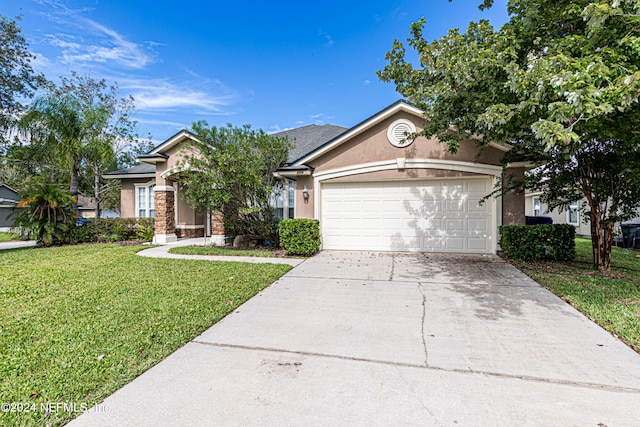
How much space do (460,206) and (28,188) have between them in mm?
16404

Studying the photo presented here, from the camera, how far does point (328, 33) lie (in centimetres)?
1303

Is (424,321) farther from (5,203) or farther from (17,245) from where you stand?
(5,203)

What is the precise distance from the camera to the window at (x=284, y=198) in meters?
11.3

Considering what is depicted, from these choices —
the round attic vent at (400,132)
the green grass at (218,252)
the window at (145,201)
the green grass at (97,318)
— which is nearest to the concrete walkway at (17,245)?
the window at (145,201)

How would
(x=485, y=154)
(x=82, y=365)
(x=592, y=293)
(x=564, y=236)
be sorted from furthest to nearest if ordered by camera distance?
(x=485, y=154)
(x=564, y=236)
(x=592, y=293)
(x=82, y=365)

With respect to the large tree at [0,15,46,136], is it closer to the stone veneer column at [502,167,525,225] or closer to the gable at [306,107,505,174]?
the gable at [306,107,505,174]

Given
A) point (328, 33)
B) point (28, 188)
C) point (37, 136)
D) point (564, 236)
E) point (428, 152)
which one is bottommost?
point (564, 236)

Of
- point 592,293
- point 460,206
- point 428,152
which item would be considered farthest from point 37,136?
point 592,293

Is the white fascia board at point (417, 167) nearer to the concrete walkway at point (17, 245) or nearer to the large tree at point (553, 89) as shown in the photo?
the large tree at point (553, 89)

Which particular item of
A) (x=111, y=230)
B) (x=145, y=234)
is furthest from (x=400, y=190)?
(x=111, y=230)

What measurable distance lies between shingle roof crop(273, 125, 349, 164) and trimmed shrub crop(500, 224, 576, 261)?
7.88m

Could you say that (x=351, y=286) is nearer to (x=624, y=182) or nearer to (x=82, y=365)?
(x=82, y=365)

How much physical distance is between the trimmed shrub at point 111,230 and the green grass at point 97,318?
4.81 meters

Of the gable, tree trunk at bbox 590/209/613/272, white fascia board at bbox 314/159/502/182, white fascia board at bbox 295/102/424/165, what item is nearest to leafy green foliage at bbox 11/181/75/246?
white fascia board at bbox 295/102/424/165
